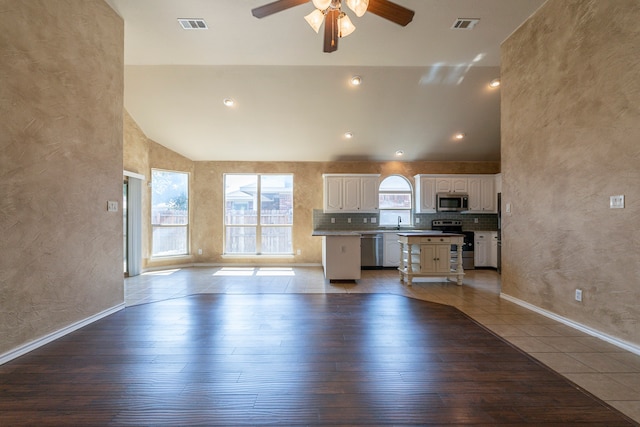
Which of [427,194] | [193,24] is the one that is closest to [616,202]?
[427,194]

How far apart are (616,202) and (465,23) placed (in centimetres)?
273

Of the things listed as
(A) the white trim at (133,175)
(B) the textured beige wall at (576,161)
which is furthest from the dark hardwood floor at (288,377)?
(A) the white trim at (133,175)

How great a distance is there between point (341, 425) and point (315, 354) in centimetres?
82

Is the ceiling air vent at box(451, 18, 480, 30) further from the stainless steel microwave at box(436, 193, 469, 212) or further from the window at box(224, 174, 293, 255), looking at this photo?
the window at box(224, 174, 293, 255)

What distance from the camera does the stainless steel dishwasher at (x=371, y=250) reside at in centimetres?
654

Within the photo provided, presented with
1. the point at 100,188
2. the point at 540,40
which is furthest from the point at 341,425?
the point at 540,40

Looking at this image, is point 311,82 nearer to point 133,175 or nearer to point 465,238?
point 133,175

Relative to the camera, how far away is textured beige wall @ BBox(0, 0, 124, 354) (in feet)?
7.69

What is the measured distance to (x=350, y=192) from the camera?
664 centimetres

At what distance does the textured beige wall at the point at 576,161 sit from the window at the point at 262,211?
4754 millimetres

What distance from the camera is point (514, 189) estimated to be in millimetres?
3809

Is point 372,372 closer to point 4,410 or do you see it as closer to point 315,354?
point 315,354

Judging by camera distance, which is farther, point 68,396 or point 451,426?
point 68,396

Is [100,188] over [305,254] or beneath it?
over
